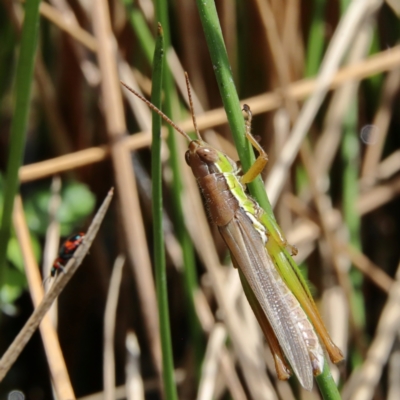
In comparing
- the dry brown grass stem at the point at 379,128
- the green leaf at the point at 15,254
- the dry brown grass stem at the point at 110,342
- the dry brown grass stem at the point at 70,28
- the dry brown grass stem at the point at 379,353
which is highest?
the dry brown grass stem at the point at 70,28

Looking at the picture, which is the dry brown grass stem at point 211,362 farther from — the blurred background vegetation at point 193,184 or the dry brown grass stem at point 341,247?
the dry brown grass stem at point 341,247

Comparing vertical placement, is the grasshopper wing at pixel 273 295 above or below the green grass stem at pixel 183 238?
below

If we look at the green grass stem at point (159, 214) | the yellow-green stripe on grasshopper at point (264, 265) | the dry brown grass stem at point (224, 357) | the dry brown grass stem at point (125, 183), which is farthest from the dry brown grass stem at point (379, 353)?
the green grass stem at point (159, 214)

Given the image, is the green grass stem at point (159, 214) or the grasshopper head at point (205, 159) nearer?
the green grass stem at point (159, 214)

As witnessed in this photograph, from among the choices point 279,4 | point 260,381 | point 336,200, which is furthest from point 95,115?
point 260,381

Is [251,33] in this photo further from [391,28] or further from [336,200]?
[336,200]

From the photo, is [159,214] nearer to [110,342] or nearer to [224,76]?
[224,76]

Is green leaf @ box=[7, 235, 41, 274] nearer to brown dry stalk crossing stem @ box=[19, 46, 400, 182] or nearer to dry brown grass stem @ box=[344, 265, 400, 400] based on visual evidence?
brown dry stalk crossing stem @ box=[19, 46, 400, 182]

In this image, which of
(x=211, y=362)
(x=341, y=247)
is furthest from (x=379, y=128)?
(x=211, y=362)

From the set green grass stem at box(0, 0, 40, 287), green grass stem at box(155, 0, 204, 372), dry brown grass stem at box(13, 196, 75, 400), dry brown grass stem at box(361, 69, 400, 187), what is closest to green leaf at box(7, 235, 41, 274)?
dry brown grass stem at box(13, 196, 75, 400)
